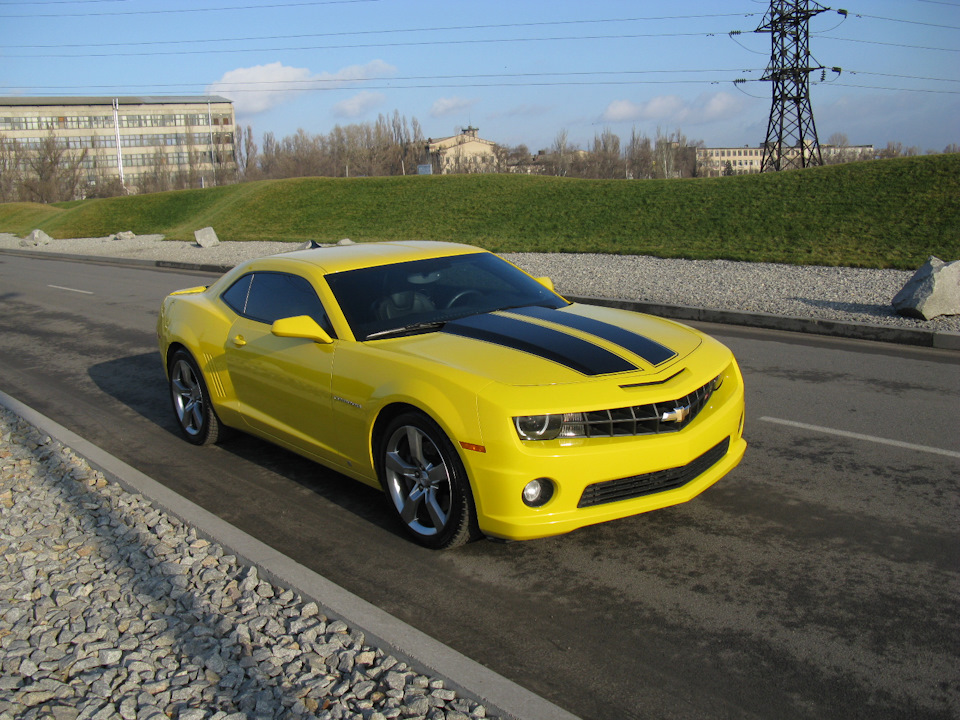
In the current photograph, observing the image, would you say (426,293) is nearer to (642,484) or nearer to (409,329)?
(409,329)

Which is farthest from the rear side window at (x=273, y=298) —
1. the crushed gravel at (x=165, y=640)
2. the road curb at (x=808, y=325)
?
the road curb at (x=808, y=325)

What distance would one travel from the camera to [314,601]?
3.71 meters

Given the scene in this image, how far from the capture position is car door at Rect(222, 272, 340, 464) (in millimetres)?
4898

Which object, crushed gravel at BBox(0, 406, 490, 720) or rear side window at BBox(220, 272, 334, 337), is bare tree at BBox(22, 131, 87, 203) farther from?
crushed gravel at BBox(0, 406, 490, 720)

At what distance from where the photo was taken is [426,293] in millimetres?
5285

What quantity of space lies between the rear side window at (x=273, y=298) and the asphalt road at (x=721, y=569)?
1147mm

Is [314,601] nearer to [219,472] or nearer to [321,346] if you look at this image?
[321,346]

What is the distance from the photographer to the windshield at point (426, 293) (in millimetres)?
4980

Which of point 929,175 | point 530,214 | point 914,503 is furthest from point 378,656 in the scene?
point 530,214

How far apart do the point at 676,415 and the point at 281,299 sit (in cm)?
284

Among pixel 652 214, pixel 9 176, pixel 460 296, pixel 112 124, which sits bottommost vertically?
pixel 460 296

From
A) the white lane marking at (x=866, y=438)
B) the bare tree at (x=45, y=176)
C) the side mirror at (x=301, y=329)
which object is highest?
the bare tree at (x=45, y=176)

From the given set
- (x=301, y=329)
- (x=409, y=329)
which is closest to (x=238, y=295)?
(x=301, y=329)

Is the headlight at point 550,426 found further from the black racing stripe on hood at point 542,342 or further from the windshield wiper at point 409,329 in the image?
the windshield wiper at point 409,329
